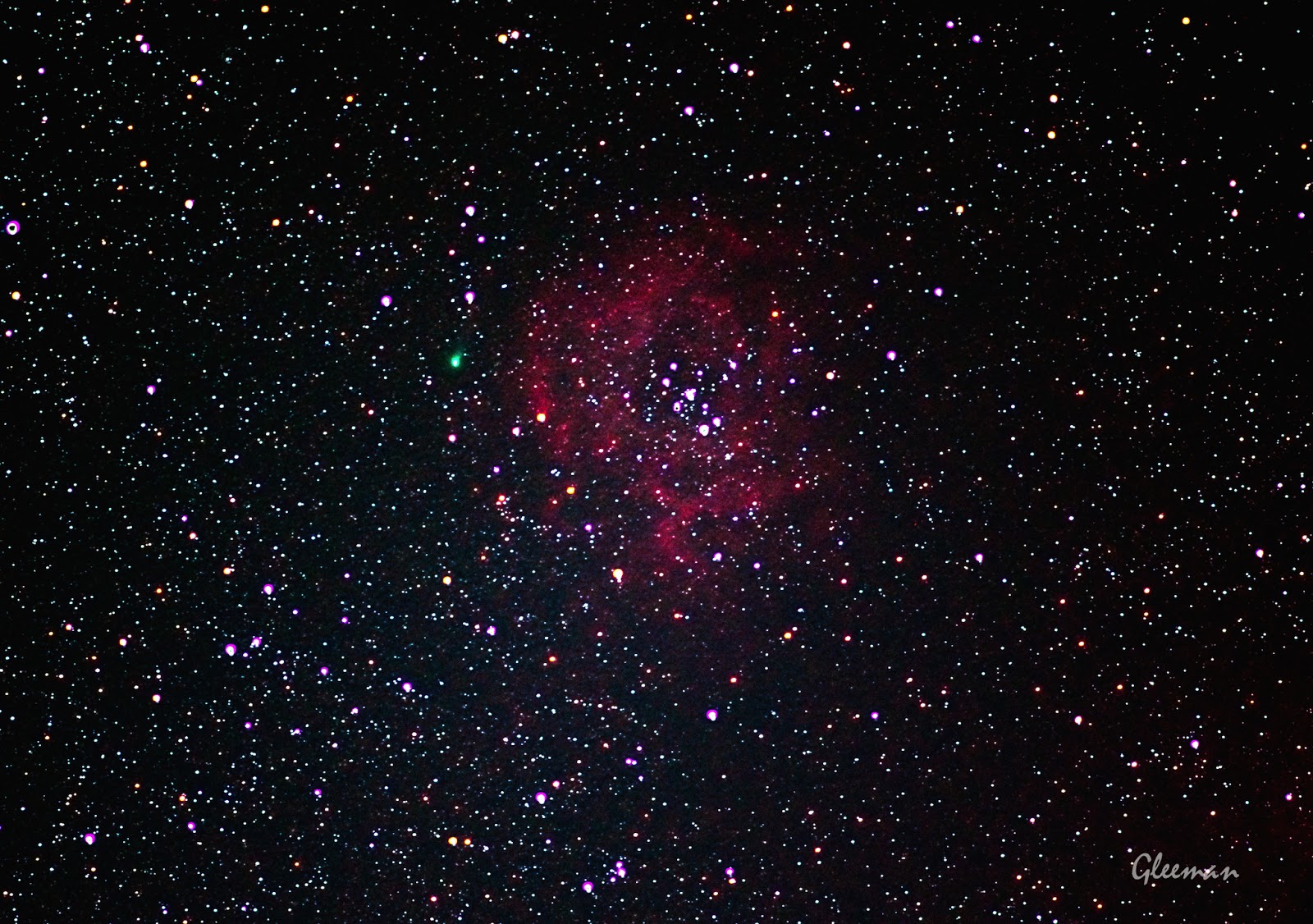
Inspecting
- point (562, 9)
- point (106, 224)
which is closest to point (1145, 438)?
point (562, 9)

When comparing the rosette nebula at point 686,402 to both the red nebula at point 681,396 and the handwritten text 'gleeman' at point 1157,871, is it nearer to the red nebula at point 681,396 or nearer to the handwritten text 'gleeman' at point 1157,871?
the red nebula at point 681,396

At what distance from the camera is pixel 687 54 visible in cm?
40

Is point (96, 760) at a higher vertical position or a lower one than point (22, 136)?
lower

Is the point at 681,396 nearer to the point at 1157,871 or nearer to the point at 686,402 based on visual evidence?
the point at 686,402

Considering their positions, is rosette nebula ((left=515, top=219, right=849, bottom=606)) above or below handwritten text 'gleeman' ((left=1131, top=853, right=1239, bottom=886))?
above

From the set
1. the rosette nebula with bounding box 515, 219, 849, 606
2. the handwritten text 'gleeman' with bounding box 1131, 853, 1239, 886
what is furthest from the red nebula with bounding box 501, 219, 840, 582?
the handwritten text 'gleeman' with bounding box 1131, 853, 1239, 886

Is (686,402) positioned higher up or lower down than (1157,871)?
higher up

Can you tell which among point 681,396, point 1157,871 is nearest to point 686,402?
point 681,396

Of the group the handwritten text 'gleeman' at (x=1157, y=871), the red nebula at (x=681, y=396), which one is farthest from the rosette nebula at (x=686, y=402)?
the handwritten text 'gleeman' at (x=1157, y=871)

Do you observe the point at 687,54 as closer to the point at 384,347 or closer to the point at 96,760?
the point at 384,347

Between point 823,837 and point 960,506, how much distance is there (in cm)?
16

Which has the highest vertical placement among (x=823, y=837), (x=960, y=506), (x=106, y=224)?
(x=106, y=224)

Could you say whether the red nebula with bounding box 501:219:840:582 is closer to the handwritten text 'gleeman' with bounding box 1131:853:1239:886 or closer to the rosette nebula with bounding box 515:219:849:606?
the rosette nebula with bounding box 515:219:849:606

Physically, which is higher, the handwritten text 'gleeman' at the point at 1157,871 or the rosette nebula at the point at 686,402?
the rosette nebula at the point at 686,402
